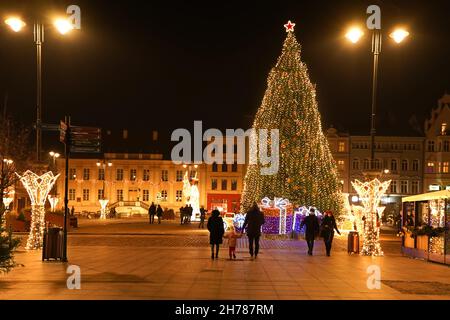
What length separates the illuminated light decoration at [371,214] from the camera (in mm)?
24812

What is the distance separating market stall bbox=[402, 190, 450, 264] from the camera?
870 inches

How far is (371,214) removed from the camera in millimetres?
25125

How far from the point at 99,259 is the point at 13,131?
4311 cm

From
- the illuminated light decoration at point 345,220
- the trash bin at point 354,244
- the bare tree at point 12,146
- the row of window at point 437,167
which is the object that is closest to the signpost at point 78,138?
the trash bin at point 354,244

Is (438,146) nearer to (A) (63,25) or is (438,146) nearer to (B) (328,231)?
(B) (328,231)

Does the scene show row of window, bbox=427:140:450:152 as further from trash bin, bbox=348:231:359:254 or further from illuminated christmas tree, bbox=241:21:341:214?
trash bin, bbox=348:231:359:254

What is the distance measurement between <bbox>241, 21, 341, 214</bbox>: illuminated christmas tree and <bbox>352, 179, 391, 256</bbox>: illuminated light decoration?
12367 mm

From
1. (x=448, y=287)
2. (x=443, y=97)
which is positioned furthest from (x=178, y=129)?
(x=448, y=287)

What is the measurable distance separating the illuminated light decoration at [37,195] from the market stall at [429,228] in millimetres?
13317

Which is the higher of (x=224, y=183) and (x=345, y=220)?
(x=224, y=183)

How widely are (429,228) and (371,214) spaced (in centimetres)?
246

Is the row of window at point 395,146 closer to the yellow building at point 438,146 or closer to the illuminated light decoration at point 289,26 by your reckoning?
the yellow building at point 438,146

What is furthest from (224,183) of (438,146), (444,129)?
(444,129)

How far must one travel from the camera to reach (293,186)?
3822cm
